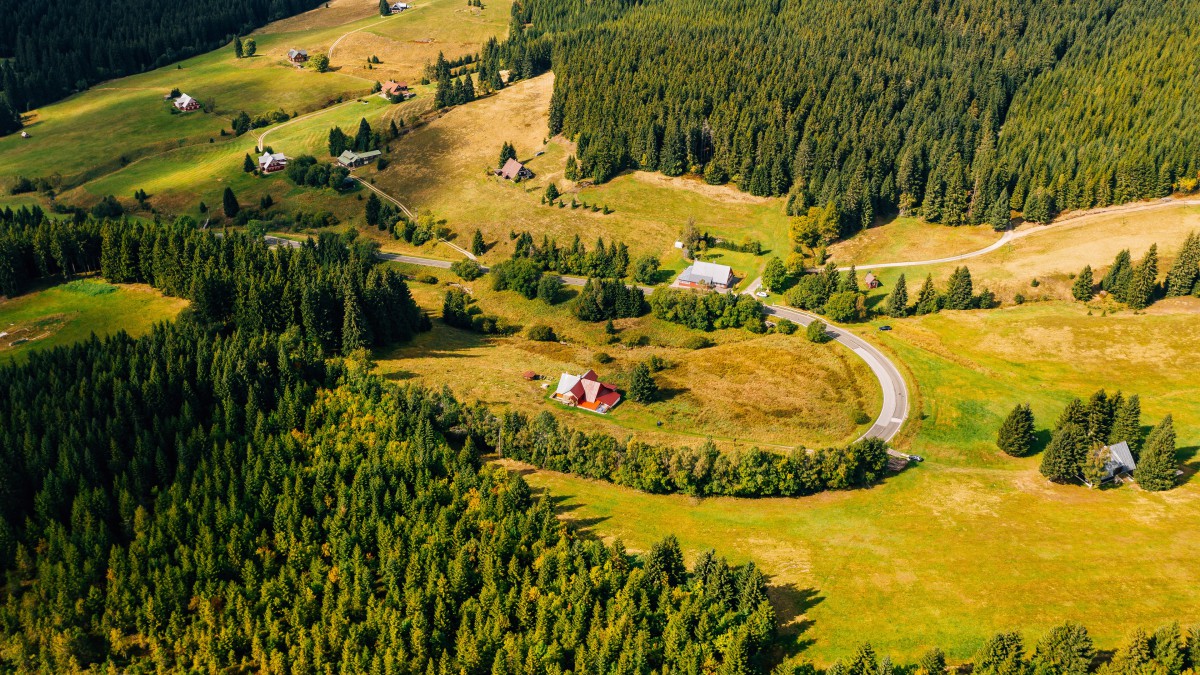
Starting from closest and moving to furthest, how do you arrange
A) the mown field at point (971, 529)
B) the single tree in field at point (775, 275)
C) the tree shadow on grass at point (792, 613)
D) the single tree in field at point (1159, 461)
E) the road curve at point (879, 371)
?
the tree shadow on grass at point (792, 613), the mown field at point (971, 529), the single tree in field at point (1159, 461), the road curve at point (879, 371), the single tree in field at point (775, 275)

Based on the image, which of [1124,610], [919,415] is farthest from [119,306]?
[1124,610]

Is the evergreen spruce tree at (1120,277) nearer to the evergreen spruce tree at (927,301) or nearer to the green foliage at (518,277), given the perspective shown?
the evergreen spruce tree at (927,301)

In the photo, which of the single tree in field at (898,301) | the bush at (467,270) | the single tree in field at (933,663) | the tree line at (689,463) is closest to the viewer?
the single tree in field at (933,663)

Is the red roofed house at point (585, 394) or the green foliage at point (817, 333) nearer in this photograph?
the red roofed house at point (585, 394)

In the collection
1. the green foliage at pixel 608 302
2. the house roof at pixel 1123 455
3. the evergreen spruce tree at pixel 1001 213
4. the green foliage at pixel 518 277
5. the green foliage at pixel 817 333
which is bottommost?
the house roof at pixel 1123 455

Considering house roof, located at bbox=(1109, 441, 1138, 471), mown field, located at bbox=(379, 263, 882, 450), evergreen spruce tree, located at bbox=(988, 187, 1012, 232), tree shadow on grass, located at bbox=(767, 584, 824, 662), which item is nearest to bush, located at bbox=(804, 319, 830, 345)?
mown field, located at bbox=(379, 263, 882, 450)

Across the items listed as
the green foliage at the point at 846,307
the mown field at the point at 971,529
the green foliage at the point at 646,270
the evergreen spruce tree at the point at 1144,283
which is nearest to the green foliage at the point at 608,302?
the green foliage at the point at 646,270

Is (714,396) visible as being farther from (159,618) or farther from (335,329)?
(159,618)

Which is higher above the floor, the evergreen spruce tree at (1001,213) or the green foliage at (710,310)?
the evergreen spruce tree at (1001,213)
